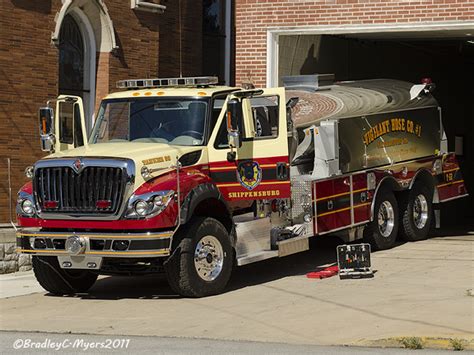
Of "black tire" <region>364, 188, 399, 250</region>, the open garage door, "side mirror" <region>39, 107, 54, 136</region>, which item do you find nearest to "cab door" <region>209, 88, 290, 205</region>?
"side mirror" <region>39, 107, 54, 136</region>

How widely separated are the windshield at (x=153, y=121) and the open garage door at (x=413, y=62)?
7166 millimetres

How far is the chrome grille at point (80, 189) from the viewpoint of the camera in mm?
13344

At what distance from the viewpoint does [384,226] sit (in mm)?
18938

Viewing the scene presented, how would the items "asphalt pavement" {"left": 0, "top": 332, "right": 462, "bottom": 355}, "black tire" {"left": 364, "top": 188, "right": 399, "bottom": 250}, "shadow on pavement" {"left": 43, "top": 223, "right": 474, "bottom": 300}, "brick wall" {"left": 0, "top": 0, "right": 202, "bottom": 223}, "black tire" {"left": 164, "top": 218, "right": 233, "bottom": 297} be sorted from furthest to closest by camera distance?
1. "brick wall" {"left": 0, "top": 0, "right": 202, "bottom": 223}
2. "black tire" {"left": 364, "top": 188, "right": 399, "bottom": 250}
3. "shadow on pavement" {"left": 43, "top": 223, "right": 474, "bottom": 300}
4. "black tire" {"left": 164, "top": 218, "right": 233, "bottom": 297}
5. "asphalt pavement" {"left": 0, "top": 332, "right": 462, "bottom": 355}

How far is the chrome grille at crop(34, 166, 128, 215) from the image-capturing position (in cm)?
1334

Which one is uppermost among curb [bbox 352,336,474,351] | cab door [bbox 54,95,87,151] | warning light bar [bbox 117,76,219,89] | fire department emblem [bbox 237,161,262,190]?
warning light bar [bbox 117,76,219,89]

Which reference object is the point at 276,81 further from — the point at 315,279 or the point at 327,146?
the point at 315,279

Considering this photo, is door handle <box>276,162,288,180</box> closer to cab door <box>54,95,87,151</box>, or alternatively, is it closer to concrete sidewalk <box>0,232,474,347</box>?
concrete sidewalk <box>0,232,474,347</box>

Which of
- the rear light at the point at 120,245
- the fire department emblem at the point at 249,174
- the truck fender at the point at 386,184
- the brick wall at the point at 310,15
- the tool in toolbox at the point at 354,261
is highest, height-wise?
the brick wall at the point at 310,15

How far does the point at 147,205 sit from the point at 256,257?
2.22 meters

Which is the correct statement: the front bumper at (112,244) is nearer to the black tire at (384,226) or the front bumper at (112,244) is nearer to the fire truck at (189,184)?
the fire truck at (189,184)

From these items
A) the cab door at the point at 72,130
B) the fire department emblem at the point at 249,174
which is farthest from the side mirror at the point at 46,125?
the fire department emblem at the point at 249,174

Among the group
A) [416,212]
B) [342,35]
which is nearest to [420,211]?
[416,212]

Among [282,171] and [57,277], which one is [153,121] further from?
[57,277]
